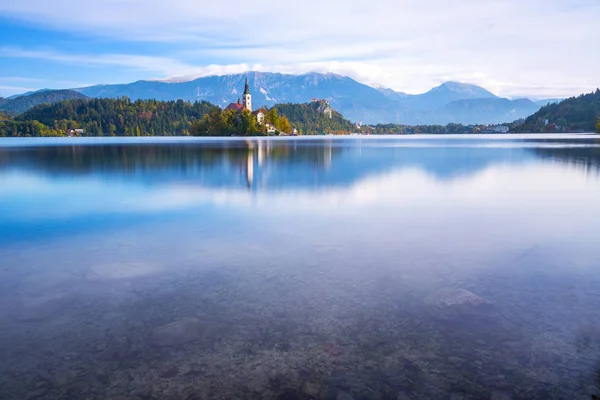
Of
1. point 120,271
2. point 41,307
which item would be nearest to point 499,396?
point 41,307

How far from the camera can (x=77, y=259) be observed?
10906mm

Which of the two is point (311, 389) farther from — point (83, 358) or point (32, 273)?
point (32, 273)

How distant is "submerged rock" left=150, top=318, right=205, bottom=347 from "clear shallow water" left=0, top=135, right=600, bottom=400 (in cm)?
3

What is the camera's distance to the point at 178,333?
6801 millimetres

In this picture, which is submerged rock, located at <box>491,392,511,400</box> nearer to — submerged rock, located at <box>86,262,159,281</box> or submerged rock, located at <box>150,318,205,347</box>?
submerged rock, located at <box>150,318,205,347</box>

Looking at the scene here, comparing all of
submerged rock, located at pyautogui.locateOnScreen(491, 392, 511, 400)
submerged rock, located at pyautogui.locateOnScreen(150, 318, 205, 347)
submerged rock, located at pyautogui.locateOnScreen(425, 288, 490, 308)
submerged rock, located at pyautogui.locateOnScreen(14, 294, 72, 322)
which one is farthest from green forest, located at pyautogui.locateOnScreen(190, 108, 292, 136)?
submerged rock, located at pyautogui.locateOnScreen(491, 392, 511, 400)

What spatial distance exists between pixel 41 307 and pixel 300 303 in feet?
16.0

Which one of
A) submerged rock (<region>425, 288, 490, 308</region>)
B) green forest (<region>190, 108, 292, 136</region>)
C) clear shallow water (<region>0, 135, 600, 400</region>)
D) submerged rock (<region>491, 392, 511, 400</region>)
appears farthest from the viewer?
green forest (<region>190, 108, 292, 136</region>)

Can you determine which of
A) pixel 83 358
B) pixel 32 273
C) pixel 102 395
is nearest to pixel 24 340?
pixel 83 358

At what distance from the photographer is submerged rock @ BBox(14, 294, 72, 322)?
743 centimetres

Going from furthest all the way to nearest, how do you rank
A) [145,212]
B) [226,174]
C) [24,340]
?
[226,174] < [145,212] < [24,340]

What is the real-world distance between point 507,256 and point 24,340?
1088cm

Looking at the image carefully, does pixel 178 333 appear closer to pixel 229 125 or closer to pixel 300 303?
pixel 300 303

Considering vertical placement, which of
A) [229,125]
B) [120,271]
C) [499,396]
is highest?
[229,125]
